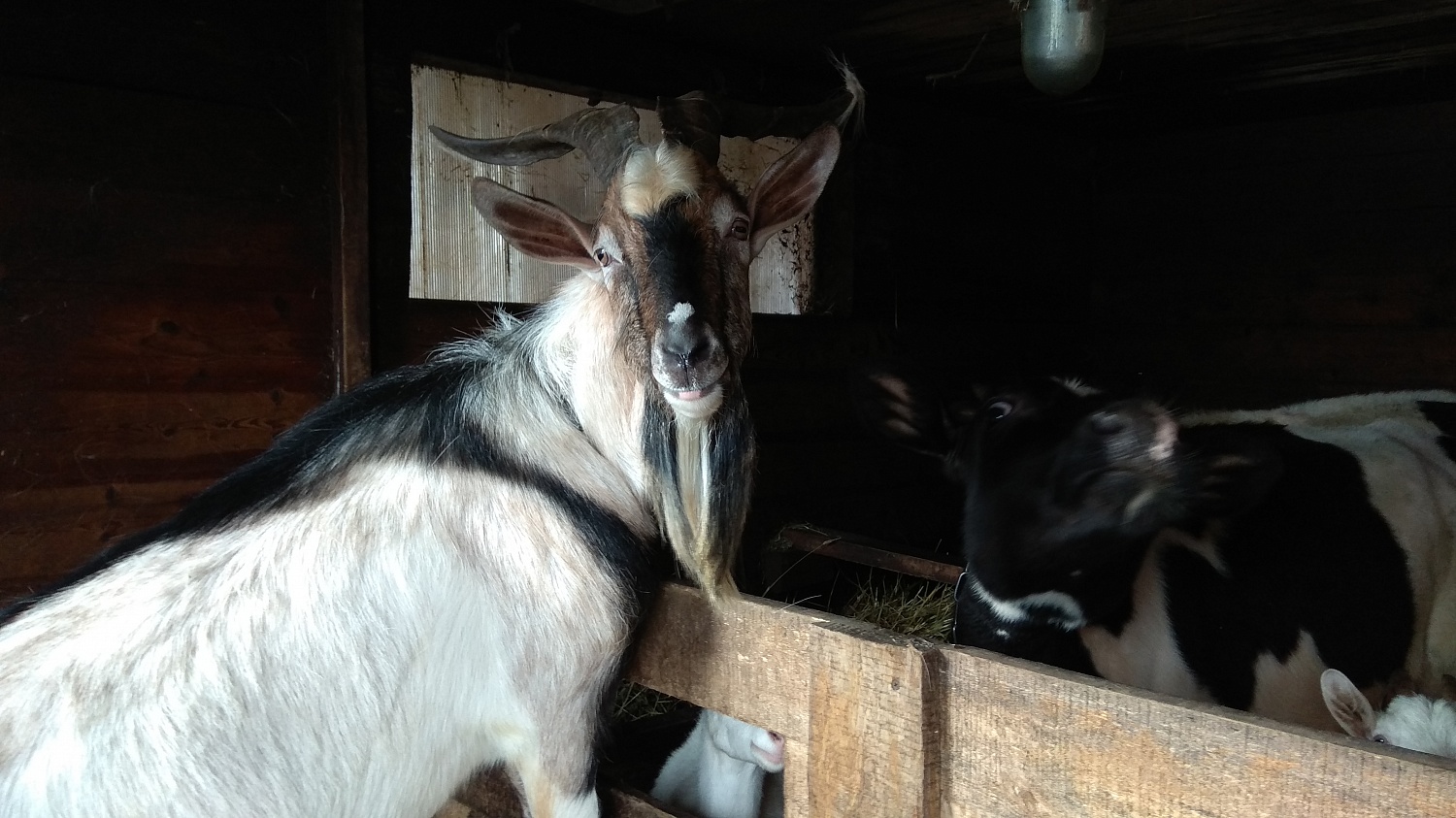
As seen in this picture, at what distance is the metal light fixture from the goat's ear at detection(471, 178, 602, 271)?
1.62 m

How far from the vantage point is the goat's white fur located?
1.97 m

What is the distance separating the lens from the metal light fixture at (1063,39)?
314 cm

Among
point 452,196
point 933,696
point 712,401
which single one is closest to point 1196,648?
point 933,696

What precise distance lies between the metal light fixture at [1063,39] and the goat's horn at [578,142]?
1.39 metres

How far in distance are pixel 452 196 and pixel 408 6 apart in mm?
757

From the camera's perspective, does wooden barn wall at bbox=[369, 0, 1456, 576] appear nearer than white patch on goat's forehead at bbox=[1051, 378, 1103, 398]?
No

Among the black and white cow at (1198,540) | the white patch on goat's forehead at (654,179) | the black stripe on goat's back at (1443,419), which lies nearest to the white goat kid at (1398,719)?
the black and white cow at (1198,540)

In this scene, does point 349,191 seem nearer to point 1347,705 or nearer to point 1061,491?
point 1061,491

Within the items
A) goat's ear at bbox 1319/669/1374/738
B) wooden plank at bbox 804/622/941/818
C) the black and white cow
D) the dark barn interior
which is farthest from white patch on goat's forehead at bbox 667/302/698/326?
goat's ear at bbox 1319/669/1374/738

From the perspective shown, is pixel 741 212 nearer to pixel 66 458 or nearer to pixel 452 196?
pixel 452 196

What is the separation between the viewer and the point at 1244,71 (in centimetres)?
552

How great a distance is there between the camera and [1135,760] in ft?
5.01

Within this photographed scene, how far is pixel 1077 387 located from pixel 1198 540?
74 centimetres

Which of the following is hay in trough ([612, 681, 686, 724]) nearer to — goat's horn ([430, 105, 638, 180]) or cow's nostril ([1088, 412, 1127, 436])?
goat's horn ([430, 105, 638, 180])
